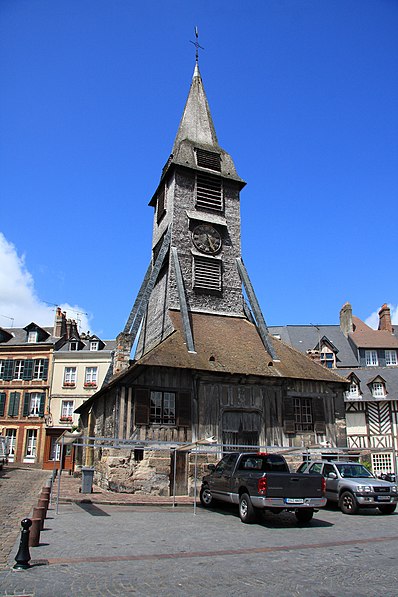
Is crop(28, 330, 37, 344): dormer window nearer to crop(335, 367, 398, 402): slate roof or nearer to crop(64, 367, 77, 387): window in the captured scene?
crop(64, 367, 77, 387): window

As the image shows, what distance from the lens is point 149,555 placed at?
653 cm

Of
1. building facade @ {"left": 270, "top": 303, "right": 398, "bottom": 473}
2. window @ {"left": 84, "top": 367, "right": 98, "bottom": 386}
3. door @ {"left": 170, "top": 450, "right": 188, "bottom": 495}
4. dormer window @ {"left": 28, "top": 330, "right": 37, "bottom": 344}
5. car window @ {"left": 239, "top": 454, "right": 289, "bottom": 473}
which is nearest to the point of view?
car window @ {"left": 239, "top": 454, "right": 289, "bottom": 473}

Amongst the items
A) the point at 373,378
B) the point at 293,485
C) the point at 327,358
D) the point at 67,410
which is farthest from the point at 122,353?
the point at 327,358

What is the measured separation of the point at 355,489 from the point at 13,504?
8292 mm

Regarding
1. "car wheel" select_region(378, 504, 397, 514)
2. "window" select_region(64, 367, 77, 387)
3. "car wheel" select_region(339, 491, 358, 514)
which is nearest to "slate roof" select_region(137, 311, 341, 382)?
"car wheel" select_region(339, 491, 358, 514)

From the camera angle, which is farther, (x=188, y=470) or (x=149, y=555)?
(x=188, y=470)

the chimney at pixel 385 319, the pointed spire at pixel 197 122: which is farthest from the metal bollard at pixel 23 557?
the chimney at pixel 385 319

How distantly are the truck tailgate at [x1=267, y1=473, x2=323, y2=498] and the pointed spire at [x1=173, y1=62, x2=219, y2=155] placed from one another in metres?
18.4

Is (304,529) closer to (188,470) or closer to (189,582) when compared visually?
(189,582)

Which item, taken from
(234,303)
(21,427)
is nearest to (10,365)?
(21,427)

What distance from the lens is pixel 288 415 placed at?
17703 millimetres

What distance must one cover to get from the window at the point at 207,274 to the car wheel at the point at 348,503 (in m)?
11.6

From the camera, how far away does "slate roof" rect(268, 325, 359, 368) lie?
1303 inches

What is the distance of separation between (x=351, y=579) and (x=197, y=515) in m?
5.92
